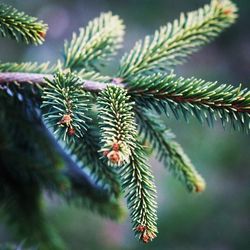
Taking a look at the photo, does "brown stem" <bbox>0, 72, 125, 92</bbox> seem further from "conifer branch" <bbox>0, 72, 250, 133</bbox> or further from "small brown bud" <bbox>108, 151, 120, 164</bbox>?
"small brown bud" <bbox>108, 151, 120, 164</bbox>

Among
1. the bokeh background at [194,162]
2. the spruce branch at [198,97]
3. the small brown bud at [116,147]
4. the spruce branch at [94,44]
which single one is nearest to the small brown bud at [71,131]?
the small brown bud at [116,147]

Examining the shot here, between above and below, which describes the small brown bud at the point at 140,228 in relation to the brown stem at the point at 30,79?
below

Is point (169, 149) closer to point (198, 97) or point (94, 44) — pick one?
point (198, 97)

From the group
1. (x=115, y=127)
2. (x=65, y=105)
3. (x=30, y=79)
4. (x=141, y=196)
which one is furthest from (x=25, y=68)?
(x=141, y=196)

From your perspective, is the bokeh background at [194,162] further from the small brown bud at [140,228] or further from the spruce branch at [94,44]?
the small brown bud at [140,228]

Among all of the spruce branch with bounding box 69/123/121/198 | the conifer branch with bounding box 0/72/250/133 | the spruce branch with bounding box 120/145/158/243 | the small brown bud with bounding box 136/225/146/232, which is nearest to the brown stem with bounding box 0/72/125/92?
the conifer branch with bounding box 0/72/250/133

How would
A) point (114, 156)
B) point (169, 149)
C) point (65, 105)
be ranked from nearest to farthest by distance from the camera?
1. point (114, 156)
2. point (65, 105)
3. point (169, 149)
